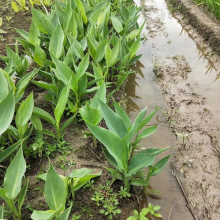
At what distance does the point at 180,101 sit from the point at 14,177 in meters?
2.03

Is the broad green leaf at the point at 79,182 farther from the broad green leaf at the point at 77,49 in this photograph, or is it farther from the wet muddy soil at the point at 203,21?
the wet muddy soil at the point at 203,21

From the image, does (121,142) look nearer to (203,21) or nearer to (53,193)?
(53,193)

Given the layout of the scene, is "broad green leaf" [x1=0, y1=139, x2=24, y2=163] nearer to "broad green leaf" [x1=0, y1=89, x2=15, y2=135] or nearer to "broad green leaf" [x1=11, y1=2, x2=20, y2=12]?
"broad green leaf" [x1=0, y1=89, x2=15, y2=135]

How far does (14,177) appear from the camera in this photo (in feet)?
4.04

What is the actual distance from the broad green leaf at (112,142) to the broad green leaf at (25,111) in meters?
0.46

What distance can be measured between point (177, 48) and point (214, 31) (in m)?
0.66

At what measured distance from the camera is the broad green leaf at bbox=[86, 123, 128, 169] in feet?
4.25

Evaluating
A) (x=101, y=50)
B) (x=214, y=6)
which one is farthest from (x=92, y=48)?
(x=214, y=6)

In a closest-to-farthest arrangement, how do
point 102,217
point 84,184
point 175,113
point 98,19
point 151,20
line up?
point 102,217 < point 84,184 < point 175,113 < point 98,19 < point 151,20

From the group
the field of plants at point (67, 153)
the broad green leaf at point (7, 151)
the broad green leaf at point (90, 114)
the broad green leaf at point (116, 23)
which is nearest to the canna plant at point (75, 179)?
the field of plants at point (67, 153)

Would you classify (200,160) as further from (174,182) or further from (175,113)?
(175,113)

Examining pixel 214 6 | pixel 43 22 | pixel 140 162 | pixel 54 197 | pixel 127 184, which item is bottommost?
pixel 127 184

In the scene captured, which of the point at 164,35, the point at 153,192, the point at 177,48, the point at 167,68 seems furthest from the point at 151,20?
the point at 153,192

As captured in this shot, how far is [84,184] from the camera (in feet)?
5.30
